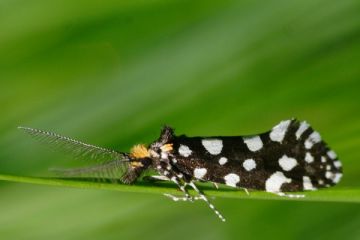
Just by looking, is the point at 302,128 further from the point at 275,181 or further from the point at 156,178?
the point at 156,178

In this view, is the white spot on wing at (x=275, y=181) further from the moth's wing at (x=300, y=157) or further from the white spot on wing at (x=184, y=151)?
the white spot on wing at (x=184, y=151)

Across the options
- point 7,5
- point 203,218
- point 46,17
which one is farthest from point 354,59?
point 7,5

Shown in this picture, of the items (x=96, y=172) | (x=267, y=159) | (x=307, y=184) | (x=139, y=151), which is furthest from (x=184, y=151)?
(x=307, y=184)

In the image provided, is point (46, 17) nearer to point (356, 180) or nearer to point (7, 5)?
point (7, 5)

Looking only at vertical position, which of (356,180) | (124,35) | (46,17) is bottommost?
(356,180)

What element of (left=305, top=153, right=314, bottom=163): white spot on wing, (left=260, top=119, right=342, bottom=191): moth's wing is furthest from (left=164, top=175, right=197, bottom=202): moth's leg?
(left=305, top=153, right=314, bottom=163): white spot on wing

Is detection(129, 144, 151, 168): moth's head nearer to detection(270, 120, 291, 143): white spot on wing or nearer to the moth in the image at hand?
the moth

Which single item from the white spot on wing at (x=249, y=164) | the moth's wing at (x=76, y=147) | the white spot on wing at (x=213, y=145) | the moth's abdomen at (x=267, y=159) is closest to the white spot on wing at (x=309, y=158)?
the moth's abdomen at (x=267, y=159)

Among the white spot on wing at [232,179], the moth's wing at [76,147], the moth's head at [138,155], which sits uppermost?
the moth's wing at [76,147]
